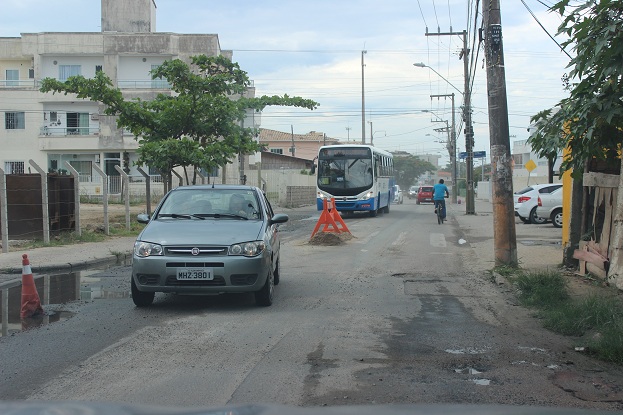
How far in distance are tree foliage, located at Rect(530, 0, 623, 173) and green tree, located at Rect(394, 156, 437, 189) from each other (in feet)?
372

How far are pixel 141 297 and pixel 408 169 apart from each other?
385ft

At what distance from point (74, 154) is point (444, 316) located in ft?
144

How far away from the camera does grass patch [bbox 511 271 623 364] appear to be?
6445mm

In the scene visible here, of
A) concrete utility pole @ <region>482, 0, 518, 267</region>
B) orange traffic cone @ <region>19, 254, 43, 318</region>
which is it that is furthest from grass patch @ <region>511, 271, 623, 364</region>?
orange traffic cone @ <region>19, 254, 43, 318</region>

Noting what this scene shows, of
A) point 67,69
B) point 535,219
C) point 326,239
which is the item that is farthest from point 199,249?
point 67,69

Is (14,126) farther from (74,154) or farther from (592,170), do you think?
(592,170)

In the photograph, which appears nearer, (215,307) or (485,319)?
(485,319)

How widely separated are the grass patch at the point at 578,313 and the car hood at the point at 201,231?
387 centimetres

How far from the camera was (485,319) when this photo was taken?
8.34 metres

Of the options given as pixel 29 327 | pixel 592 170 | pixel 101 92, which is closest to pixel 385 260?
pixel 592 170

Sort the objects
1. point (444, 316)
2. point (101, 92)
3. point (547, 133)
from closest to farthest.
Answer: point (444, 316)
point (547, 133)
point (101, 92)

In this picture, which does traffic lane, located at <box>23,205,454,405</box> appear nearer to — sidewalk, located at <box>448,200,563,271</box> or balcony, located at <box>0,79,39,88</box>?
sidewalk, located at <box>448,200,563,271</box>

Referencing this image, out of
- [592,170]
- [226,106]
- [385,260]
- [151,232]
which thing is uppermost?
[226,106]

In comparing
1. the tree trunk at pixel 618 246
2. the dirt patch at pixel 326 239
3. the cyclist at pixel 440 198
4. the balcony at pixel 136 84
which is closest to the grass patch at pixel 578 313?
the tree trunk at pixel 618 246
